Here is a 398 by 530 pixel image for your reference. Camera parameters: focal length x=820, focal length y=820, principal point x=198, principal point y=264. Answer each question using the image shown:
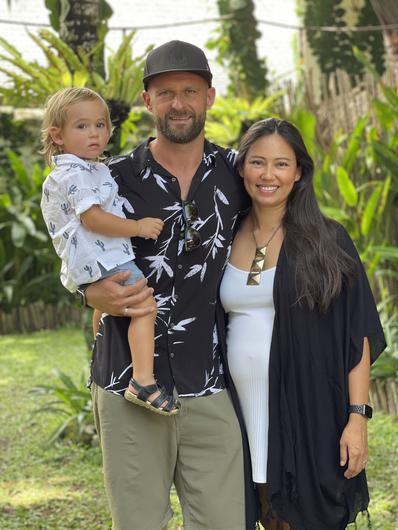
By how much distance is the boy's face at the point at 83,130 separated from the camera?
8.43 feet

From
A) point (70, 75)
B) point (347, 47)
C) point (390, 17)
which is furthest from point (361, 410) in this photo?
point (347, 47)

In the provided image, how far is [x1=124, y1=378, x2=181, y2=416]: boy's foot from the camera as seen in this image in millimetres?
2504

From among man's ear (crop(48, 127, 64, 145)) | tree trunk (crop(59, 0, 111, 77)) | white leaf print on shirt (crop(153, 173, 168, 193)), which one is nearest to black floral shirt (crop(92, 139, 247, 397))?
white leaf print on shirt (crop(153, 173, 168, 193))

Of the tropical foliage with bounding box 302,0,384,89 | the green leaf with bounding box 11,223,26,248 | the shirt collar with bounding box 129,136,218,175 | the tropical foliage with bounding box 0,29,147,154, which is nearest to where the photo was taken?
the shirt collar with bounding box 129,136,218,175

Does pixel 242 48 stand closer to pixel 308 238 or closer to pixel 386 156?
pixel 386 156

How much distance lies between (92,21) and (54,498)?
278 centimetres

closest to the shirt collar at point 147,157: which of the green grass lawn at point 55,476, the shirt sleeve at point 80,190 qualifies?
the shirt sleeve at point 80,190

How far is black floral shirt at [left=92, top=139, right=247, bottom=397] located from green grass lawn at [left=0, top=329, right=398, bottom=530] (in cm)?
169

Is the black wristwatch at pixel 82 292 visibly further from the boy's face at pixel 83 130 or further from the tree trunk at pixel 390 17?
the tree trunk at pixel 390 17

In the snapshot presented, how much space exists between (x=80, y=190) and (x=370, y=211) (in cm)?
341

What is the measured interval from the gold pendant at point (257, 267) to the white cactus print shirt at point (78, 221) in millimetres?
400

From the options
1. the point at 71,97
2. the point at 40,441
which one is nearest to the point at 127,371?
the point at 71,97

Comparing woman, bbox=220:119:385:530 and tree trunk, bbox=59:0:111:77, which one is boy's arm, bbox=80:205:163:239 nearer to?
woman, bbox=220:119:385:530

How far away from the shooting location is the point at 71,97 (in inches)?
102
